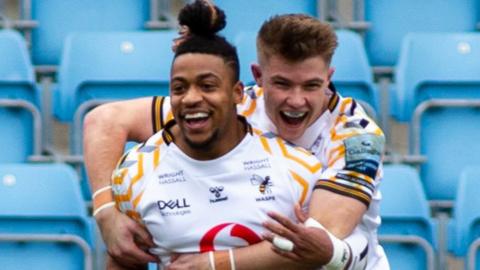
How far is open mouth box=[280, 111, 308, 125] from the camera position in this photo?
12.7ft

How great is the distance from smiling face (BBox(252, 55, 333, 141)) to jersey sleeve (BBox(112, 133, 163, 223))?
31cm

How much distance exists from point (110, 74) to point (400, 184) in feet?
4.10

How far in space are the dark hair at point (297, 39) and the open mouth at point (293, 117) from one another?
136 mm

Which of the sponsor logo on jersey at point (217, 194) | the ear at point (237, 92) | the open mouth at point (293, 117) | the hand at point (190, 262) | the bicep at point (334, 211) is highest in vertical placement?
the ear at point (237, 92)

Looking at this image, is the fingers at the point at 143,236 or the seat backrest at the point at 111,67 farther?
the seat backrest at the point at 111,67

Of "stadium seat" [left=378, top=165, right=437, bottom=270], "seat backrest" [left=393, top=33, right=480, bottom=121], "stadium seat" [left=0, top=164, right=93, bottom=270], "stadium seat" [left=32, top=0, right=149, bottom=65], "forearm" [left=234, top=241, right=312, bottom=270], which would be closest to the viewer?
"forearm" [left=234, top=241, right=312, bottom=270]

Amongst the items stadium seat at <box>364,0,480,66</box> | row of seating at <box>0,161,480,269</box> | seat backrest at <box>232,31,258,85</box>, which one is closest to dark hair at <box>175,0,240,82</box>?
row of seating at <box>0,161,480,269</box>

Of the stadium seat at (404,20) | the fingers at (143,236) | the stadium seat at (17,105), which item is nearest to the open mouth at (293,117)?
the fingers at (143,236)

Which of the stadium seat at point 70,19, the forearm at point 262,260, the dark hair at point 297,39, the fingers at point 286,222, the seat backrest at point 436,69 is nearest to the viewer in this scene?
the fingers at point 286,222

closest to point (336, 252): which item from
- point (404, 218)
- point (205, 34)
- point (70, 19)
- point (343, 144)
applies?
point (343, 144)

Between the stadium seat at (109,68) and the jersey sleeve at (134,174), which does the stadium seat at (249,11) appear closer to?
the stadium seat at (109,68)

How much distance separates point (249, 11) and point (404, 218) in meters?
1.43

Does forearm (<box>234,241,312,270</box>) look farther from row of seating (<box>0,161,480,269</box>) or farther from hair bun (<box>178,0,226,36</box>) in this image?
row of seating (<box>0,161,480,269</box>)

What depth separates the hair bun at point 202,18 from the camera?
3.81 m
